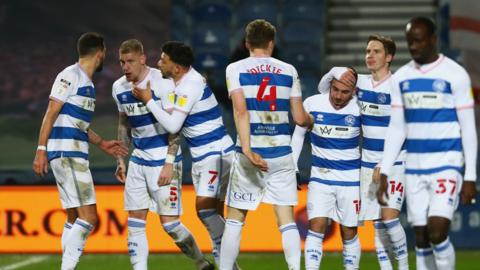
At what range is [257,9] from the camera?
1445 cm

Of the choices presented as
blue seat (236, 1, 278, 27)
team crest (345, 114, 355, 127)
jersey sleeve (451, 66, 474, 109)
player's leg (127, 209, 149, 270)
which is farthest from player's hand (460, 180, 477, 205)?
blue seat (236, 1, 278, 27)

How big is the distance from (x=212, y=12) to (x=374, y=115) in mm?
6260

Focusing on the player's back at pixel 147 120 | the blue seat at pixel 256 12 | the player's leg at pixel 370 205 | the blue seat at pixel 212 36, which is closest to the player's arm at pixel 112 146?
the player's back at pixel 147 120

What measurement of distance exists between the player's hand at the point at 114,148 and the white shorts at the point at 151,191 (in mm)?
137

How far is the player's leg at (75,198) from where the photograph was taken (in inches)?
327

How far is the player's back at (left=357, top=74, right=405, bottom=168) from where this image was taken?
27.9 feet

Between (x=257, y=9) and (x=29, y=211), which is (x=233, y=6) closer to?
(x=257, y=9)

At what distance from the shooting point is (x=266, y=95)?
25.6 ft

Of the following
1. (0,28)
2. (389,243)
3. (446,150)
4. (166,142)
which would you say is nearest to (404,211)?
(389,243)

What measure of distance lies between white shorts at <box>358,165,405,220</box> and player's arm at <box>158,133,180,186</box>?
4.68 feet

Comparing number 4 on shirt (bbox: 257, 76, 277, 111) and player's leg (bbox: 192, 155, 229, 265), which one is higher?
number 4 on shirt (bbox: 257, 76, 277, 111)

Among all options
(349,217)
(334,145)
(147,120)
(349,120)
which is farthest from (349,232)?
(147,120)

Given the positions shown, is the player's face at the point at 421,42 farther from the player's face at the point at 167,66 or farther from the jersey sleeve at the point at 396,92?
the player's face at the point at 167,66

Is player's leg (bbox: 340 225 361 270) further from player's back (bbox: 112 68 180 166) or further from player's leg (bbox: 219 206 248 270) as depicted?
player's back (bbox: 112 68 180 166)
